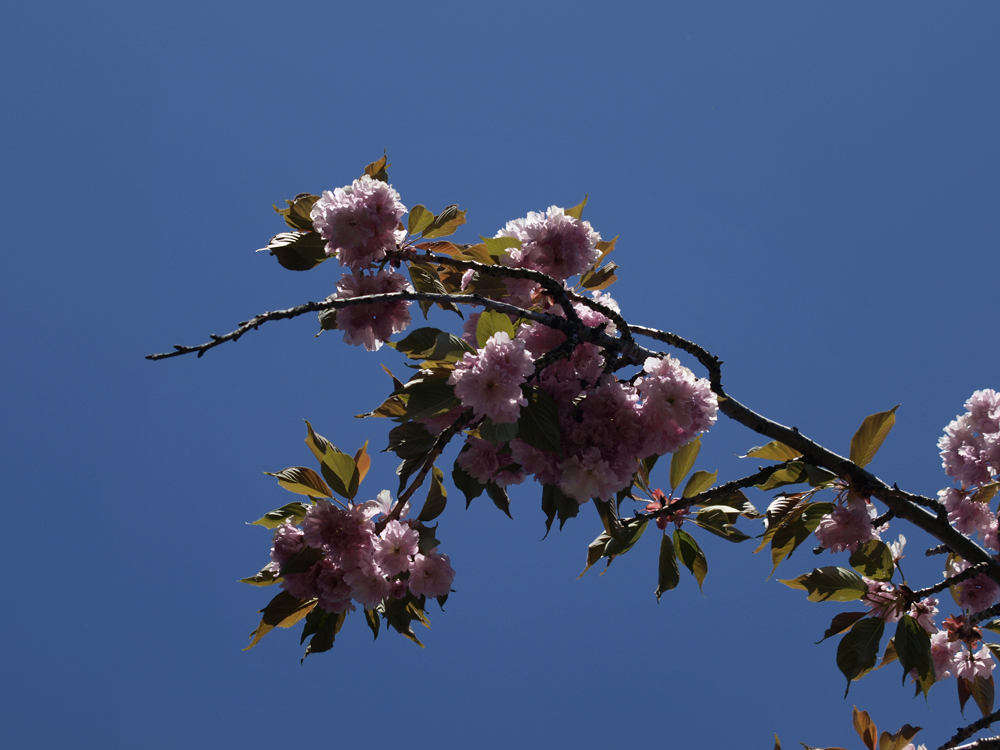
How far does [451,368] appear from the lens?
1200mm

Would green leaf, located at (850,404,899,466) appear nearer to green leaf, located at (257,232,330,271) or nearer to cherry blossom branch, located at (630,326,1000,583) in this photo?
cherry blossom branch, located at (630,326,1000,583)

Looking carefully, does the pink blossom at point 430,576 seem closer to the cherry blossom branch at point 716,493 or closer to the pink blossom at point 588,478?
the pink blossom at point 588,478

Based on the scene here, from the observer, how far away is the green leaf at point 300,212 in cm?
153

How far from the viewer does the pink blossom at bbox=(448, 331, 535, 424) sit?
41.7 inches

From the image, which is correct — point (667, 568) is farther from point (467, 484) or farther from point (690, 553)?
point (467, 484)

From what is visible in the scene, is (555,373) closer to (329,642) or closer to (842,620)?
(329,642)

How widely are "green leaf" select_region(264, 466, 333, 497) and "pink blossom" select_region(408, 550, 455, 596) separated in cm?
31

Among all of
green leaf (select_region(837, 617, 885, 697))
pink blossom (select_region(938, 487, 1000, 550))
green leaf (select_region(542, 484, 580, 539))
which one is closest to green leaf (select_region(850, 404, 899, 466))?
green leaf (select_region(837, 617, 885, 697))

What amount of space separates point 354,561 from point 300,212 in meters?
0.85

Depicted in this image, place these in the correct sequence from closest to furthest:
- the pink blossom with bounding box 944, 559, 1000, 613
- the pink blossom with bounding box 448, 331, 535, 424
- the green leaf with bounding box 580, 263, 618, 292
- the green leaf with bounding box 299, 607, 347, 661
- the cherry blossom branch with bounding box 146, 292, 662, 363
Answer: the cherry blossom branch with bounding box 146, 292, 662, 363 < the pink blossom with bounding box 448, 331, 535, 424 < the green leaf with bounding box 299, 607, 347, 661 < the green leaf with bounding box 580, 263, 618, 292 < the pink blossom with bounding box 944, 559, 1000, 613

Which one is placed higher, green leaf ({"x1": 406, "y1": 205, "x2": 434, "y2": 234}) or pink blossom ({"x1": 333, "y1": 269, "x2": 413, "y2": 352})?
green leaf ({"x1": 406, "y1": 205, "x2": 434, "y2": 234})

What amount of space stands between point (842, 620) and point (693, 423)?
0.92 metres

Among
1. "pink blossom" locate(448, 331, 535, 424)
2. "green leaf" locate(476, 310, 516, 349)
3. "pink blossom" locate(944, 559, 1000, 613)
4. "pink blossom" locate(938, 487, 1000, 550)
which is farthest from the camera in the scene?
"pink blossom" locate(944, 559, 1000, 613)

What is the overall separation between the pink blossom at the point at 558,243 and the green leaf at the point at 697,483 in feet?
2.22
